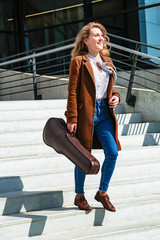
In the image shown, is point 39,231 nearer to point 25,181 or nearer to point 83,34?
point 25,181

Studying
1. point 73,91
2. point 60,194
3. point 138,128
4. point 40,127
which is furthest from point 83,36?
point 138,128

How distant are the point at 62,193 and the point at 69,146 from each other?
0.73 m

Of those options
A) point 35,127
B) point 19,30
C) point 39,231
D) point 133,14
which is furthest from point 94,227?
point 19,30

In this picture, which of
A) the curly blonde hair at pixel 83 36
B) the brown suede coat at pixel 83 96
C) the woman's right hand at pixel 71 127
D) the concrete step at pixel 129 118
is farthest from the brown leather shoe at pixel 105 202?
the concrete step at pixel 129 118

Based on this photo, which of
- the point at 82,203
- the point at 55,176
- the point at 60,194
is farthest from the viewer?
the point at 55,176

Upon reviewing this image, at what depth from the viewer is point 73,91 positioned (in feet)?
10.1

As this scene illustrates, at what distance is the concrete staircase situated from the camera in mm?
3082

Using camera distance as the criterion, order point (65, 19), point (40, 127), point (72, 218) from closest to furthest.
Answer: point (72, 218) → point (40, 127) → point (65, 19)

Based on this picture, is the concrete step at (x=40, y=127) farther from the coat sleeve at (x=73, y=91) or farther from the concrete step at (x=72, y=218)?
the coat sleeve at (x=73, y=91)

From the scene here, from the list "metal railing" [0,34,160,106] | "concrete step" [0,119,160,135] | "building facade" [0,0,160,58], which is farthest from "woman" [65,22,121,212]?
"building facade" [0,0,160,58]

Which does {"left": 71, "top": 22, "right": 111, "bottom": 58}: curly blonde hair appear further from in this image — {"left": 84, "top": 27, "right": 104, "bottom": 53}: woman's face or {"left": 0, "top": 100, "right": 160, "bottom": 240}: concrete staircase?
{"left": 0, "top": 100, "right": 160, "bottom": 240}: concrete staircase

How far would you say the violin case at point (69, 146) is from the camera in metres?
2.84

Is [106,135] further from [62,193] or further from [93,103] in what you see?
[62,193]

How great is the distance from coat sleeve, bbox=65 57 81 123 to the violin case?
126 millimetres
